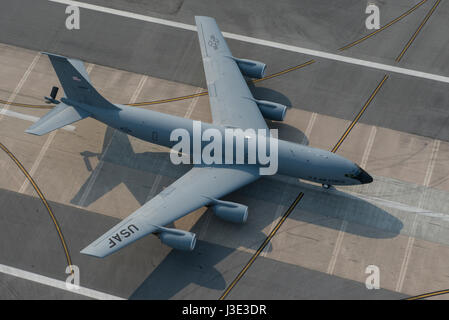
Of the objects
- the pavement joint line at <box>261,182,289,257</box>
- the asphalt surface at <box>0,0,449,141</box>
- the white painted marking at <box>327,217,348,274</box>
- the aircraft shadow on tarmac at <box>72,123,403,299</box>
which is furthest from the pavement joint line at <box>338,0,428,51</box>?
the white painted marking at <box>327,217,348,274</box>

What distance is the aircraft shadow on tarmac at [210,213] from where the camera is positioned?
4612cm

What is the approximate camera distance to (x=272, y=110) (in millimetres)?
51719

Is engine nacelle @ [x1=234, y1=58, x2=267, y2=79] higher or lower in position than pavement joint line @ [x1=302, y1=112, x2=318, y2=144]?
higher

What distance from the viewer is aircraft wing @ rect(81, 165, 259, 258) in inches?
1714

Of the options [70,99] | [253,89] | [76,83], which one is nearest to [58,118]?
[70,99]

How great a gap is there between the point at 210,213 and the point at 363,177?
13.6m

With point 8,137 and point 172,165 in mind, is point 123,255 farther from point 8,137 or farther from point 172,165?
point 8,137

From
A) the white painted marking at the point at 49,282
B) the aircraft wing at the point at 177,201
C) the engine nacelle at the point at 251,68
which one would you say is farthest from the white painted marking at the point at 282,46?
the white painted marking at the point at 49,282

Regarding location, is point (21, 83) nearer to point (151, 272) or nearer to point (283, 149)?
point (151, 272)

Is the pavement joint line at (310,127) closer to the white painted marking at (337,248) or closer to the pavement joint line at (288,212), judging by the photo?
the pavement joint line at (288,212)

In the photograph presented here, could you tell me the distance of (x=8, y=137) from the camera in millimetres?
53500
